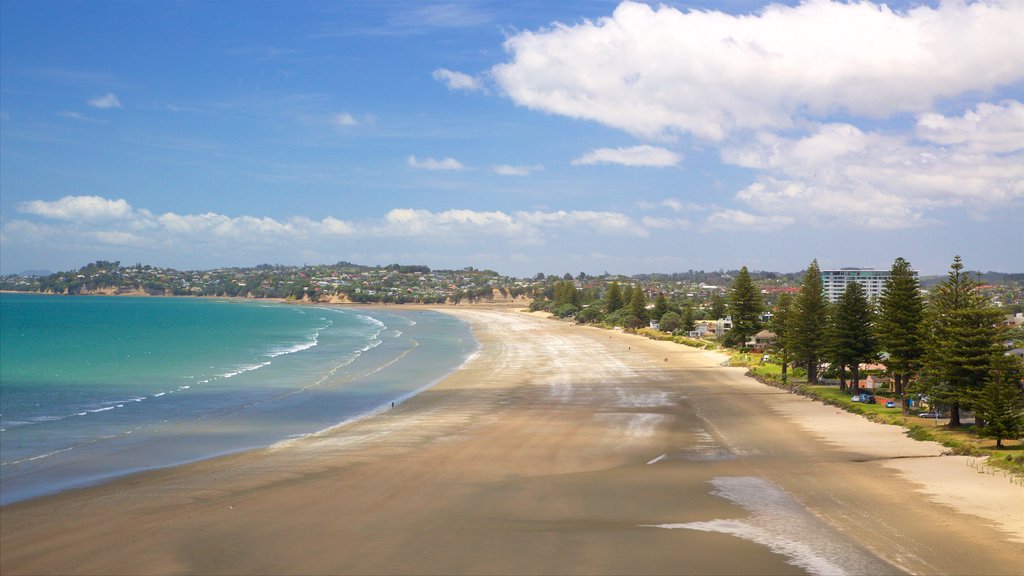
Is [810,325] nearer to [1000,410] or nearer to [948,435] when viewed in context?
[948,435]

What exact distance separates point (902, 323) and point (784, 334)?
42.4ft

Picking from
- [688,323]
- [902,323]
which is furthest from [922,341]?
[688,323]

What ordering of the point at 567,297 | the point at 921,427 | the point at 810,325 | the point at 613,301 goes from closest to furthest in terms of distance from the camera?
the point at 921,427
the point at 810,325
the point at 613,301
the point at 567,297

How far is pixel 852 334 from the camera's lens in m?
37.9

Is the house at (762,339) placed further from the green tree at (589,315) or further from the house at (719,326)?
the green tree at (589,315)

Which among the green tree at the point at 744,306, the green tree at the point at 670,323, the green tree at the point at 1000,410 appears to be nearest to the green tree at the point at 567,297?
the green tree at the point at 670,323

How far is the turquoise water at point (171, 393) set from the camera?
23.2 meters

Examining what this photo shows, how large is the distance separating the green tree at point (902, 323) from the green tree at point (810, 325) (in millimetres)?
6865

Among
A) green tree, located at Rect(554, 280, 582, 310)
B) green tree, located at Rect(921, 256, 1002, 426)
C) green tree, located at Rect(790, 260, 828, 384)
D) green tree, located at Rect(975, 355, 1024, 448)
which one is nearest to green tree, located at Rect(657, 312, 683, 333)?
green tree, located at Rect(790, 260, 828, 384)

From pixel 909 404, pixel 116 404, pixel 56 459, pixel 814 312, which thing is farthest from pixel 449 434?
pixel 814 312

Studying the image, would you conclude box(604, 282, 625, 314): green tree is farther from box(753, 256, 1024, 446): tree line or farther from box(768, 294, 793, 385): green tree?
box(753, 256, 1024, 446): tree line

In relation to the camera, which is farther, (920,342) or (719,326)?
(719,326)

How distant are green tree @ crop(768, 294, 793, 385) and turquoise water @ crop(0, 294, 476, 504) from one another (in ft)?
64.4

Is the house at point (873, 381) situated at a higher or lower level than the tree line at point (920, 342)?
lower
